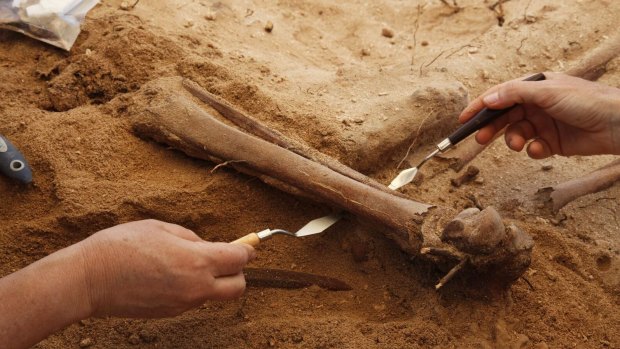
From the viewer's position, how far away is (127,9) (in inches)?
104

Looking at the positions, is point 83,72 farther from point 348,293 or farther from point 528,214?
point 528,214

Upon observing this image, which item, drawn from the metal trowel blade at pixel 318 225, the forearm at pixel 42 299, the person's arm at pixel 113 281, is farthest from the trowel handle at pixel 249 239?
the forearm at pixel 42 299

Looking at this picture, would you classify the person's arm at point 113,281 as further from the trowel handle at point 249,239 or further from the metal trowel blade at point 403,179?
the metal trowel blade at point 403,179

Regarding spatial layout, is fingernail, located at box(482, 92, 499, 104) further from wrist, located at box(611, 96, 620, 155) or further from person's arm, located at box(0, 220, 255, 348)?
person's arm, located at box(0, 220, 255, 348)

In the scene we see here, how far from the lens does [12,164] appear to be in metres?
1.92

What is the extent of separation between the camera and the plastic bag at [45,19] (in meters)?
2.43

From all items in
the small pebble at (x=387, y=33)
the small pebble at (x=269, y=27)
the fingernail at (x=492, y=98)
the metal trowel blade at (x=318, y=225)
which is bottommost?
the small pebble at (x=387, y=33)

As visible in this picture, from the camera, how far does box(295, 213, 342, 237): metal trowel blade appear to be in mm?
1896

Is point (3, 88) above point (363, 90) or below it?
above

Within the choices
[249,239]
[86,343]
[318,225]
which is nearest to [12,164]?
[86,343]

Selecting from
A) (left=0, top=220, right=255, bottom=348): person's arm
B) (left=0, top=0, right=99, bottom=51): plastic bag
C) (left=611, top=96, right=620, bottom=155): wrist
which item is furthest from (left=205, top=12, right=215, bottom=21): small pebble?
(left=611, top=96, right=620, bottom=155): wrist

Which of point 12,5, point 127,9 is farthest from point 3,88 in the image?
point 127,9

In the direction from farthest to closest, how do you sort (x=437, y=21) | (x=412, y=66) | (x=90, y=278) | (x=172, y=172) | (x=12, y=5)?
(x=437, y=21), (x=412, y=66), (x=12, y=5), (x=172, y=172), (x=90, y=278)

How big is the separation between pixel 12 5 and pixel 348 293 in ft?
6.02
